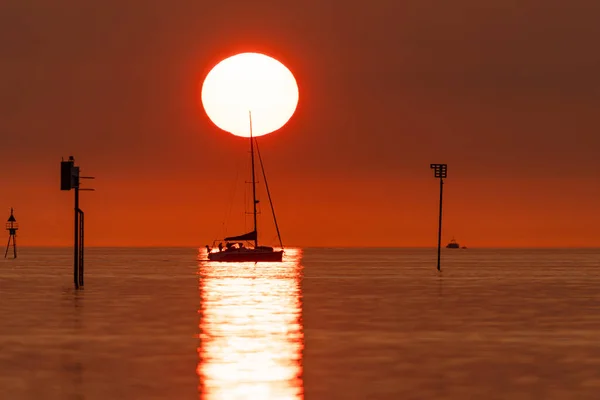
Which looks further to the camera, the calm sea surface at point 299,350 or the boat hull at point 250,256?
the boat hull at point 250,256

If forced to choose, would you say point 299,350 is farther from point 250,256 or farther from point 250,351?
point 250,256

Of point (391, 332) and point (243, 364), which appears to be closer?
point (243, 364)

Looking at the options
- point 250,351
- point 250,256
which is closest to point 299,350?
point 250,351

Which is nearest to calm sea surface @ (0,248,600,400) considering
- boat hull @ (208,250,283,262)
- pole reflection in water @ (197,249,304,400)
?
pole reflection in water @ (197,249,304,400)

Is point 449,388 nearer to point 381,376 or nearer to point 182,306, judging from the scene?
point 381,376

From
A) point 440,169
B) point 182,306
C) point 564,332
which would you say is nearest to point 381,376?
point 564,332

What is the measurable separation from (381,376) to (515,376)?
2742mm

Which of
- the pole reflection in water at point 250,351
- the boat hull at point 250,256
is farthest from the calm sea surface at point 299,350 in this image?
the boat hull at point 250,256

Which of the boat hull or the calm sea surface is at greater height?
the calm sea surface

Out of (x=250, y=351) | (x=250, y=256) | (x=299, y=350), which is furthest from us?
(x=250, y=256)

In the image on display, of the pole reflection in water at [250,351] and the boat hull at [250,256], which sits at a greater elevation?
the pole reflection in water at [250,351]

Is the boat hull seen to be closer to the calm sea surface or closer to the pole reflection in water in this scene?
the calm sea surface

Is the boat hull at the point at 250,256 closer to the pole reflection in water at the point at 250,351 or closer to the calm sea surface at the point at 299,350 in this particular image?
the calm sea surface at the point at 299,350

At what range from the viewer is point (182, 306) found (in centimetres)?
5128
